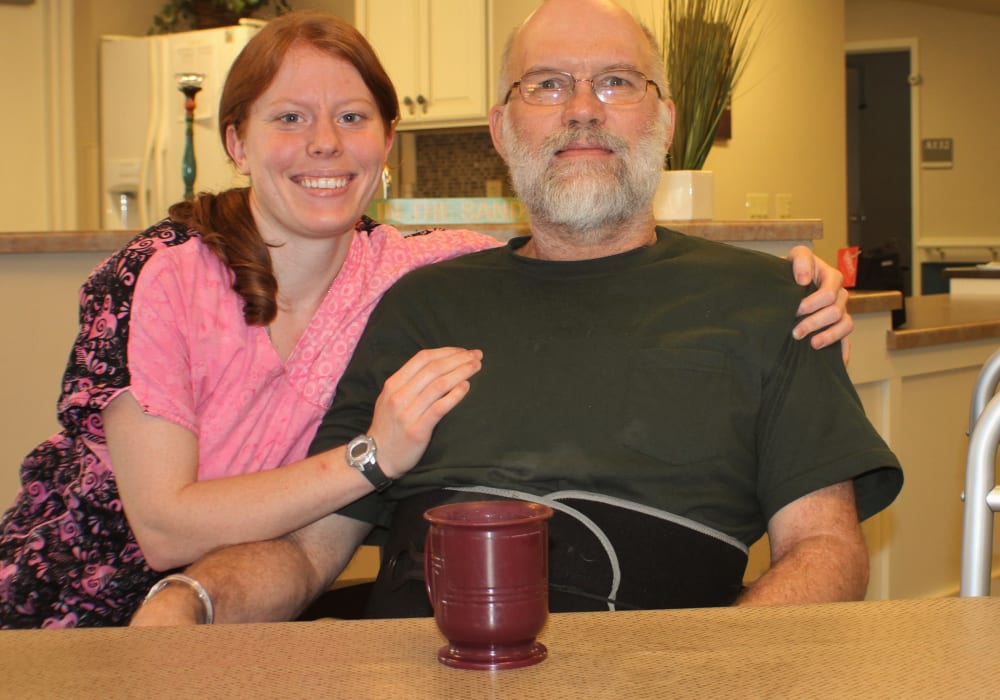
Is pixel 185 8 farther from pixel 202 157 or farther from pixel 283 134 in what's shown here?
pixel 283 134

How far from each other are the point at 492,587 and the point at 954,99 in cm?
867

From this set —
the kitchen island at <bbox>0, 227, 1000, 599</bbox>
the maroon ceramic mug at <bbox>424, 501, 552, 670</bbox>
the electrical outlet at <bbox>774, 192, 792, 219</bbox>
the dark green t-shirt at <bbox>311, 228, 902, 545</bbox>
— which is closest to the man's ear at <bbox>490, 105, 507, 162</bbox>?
the dark green t-shirt at <bbox>311, 228, 902, 545</bbox>

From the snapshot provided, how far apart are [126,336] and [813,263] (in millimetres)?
929

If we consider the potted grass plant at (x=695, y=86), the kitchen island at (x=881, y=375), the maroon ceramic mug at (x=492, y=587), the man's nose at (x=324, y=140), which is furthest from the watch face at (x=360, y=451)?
the potted grass plant at (x=695, y=86)

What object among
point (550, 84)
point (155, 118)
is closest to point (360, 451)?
point (550, 84)

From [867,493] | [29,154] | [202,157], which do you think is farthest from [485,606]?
[29,154]

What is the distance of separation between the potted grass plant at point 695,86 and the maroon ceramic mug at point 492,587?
2022 millimetres

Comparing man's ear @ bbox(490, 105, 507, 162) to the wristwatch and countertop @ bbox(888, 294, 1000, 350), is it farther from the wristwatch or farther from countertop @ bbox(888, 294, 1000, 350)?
countertop @ bbox(888, 294, 1000, 350)

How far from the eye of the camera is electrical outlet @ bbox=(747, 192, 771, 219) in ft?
19.1

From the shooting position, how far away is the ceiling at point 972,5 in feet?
26.2

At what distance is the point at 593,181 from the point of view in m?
1.70

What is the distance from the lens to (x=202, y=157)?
18.6 ft

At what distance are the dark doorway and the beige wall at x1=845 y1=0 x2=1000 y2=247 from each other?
1190 millimetres

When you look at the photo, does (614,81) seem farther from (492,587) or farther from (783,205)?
(783,205)
